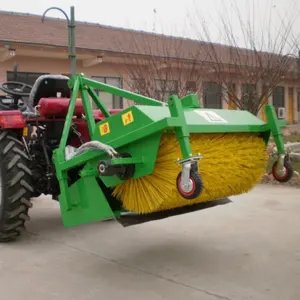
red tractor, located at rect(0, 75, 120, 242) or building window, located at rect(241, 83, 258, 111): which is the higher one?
building window, located at rect(241, 83, 258, 111)

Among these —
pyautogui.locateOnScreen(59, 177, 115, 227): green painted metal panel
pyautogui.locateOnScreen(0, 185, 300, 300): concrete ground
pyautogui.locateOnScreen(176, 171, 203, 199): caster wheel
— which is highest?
pyautogui.locateOnScreen(176, 171, 203, 199): caster wheel

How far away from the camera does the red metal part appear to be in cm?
452

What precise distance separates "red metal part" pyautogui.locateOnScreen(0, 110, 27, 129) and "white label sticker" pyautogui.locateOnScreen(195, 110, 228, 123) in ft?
5.95

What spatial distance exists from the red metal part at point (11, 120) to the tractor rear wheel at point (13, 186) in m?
0.14

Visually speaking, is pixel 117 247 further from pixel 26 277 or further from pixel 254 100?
pixel 254 100

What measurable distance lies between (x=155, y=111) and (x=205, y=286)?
4.40 ft

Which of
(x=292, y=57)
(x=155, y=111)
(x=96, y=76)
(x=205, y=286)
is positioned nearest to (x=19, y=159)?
(x=155, y=111)

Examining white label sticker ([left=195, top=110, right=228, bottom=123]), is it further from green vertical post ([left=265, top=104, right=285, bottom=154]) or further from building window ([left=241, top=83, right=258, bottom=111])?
building window ([left=241, top=83, right=258, bottom=111])

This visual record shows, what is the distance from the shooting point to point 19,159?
14.7 feet

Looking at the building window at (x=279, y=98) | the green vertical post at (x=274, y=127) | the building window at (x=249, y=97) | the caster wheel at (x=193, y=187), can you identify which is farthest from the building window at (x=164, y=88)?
the building window at (x=279, y=98)

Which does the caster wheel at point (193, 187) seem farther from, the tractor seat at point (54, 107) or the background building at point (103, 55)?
the background building at point (103, 55)

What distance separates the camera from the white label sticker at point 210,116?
147 inches

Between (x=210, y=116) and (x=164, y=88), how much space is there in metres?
8.10

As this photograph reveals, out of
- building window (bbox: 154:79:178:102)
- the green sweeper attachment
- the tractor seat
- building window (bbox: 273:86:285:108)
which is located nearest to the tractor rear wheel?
the tractor seat
